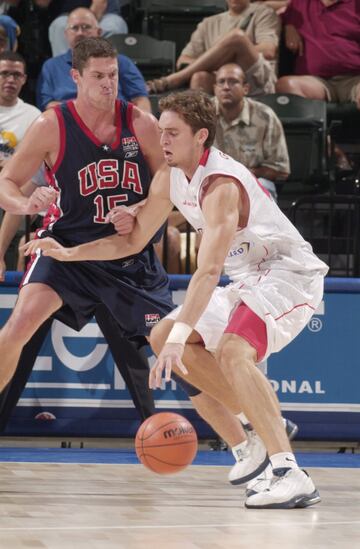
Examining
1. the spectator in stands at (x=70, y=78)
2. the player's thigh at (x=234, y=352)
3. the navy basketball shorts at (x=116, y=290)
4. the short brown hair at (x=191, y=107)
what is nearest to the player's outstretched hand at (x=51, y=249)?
the navy basketball shorts at (x=116, y=290)

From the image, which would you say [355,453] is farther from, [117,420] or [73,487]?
[73,487]

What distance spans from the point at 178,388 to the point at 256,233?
198 cm

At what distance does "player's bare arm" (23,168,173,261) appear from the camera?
5.02 metres

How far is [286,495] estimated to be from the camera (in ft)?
14.0

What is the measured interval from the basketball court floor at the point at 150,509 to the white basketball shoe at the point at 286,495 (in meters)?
0.05

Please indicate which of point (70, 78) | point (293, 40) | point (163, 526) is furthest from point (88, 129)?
point (293, 40)

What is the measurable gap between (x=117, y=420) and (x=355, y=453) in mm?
1528

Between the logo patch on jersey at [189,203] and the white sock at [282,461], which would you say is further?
the logo patch on jersey at [189,203]

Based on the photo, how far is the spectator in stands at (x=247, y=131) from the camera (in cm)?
789

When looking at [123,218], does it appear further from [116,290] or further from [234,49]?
[234,49]

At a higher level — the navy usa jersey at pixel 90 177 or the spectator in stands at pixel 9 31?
the spectator in stands at pixel 9 31

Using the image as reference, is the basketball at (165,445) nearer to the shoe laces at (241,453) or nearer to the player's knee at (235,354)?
the player's knee at (235,354)

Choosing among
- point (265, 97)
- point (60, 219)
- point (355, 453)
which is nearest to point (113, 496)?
point (60, 219)

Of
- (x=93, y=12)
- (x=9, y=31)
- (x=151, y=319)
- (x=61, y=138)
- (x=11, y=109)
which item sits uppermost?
(x=93, y=12)
